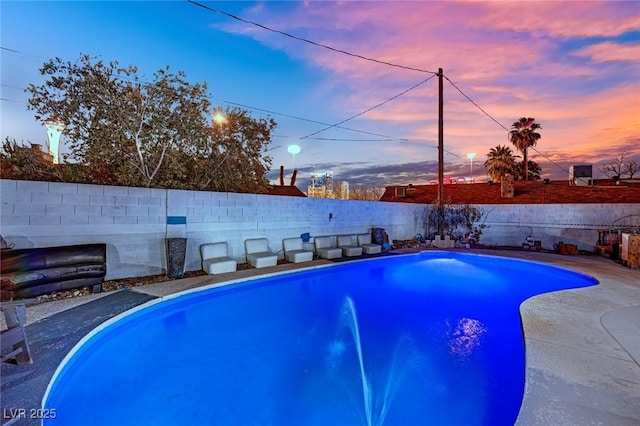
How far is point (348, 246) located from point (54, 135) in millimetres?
9126

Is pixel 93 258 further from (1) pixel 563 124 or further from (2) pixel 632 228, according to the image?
(1) pixel 563 124

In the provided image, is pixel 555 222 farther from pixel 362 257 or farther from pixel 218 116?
pixel 218 116

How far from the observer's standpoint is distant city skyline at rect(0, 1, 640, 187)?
7629mm

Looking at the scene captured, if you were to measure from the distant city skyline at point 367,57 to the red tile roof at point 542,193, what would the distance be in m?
2.36

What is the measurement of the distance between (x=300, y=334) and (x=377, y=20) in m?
9.02

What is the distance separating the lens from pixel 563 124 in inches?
527

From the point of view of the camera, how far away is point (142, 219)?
6672 millimetres

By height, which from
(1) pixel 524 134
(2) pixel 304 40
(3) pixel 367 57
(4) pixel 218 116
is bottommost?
(4) pixel 218 116

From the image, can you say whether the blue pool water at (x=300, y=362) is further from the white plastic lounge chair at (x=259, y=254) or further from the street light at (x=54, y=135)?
the street light at (x=54, y=135)

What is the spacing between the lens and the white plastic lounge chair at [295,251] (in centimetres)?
889

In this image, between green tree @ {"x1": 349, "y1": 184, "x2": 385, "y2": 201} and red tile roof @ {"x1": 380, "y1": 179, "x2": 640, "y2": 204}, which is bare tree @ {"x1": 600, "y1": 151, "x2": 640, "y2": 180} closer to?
red tile roof @ {"x1": 380, "y1": 179, "x2": 640, "y2": 204}

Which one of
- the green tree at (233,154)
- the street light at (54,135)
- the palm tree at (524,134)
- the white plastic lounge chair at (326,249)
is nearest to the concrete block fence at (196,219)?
the white plastic lounge chair at (326,249)

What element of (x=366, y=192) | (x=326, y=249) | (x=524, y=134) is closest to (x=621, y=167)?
(x=524, y=134)

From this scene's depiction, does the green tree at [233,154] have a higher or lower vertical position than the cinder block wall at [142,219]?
higher
